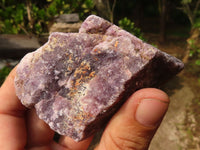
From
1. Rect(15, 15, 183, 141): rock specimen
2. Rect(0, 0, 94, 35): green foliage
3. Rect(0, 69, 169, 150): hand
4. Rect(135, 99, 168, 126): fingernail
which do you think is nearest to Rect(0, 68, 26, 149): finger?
Rect(0, 69, 169, 150): hand

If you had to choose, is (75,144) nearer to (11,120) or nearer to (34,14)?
(11,120)

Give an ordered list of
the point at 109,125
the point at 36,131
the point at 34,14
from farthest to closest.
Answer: the point at 34,14
the point at 36,131
the point at 109,125

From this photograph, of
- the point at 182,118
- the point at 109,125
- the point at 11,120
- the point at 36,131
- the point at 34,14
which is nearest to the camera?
the point at 109,125

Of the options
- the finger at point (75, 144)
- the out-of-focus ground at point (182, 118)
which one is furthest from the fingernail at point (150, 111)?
the out-of-focus ground at point (182, 118)

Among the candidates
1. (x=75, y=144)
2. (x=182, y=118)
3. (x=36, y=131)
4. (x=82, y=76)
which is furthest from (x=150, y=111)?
(x=182, y=118)

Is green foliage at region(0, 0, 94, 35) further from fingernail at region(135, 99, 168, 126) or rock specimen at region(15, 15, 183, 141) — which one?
fingernail at region(135, 99, 168, 126)

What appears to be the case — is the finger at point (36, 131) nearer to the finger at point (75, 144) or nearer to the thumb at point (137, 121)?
the finger at point (75, 144)
